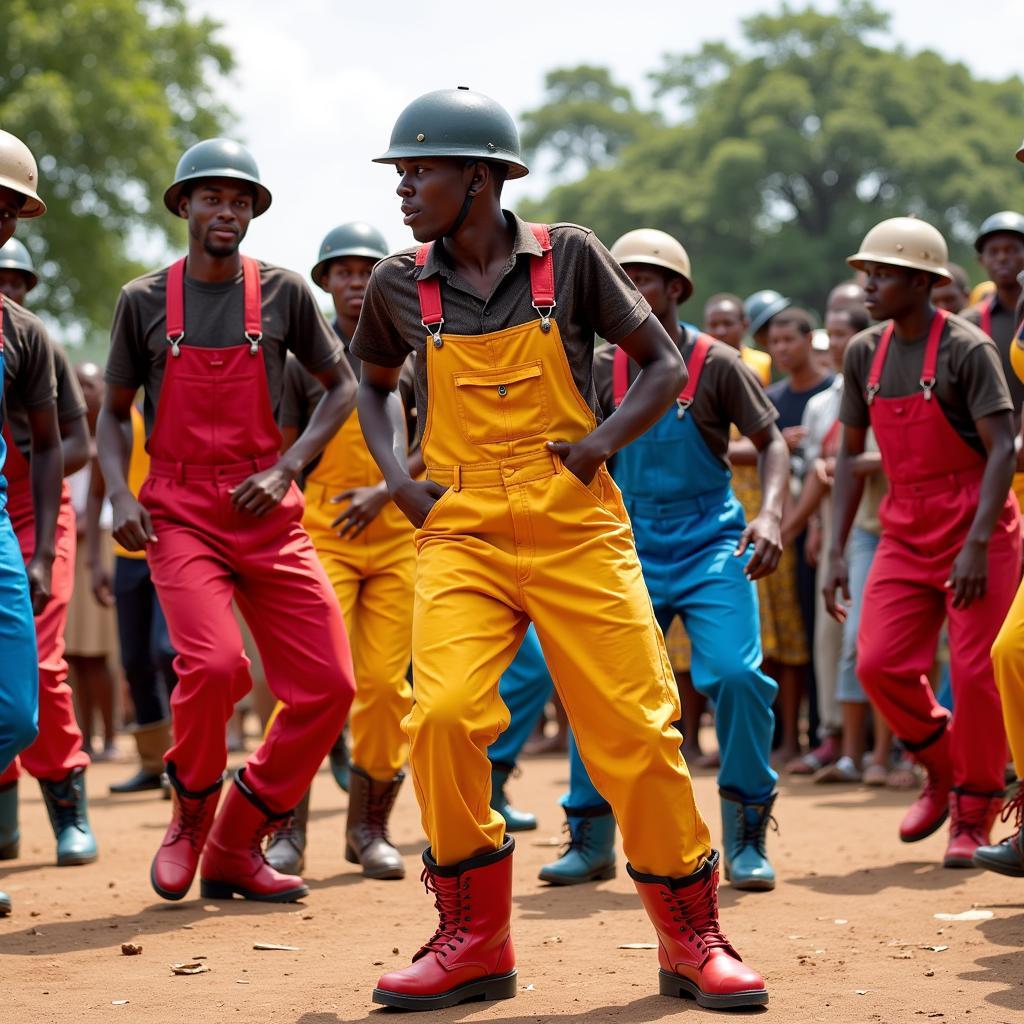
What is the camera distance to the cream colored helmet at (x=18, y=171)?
19.9 feet

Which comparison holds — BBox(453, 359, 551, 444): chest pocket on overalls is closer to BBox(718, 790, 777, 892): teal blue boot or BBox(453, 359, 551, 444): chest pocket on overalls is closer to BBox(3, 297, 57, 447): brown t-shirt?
BBox(3, 297, 57, 447): brown t-shirt

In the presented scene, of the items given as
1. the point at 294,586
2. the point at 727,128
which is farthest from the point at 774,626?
the point at 727,128

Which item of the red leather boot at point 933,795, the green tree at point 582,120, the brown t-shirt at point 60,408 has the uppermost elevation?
the green tree at point 582,120

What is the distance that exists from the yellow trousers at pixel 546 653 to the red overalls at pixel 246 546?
5.44 ft

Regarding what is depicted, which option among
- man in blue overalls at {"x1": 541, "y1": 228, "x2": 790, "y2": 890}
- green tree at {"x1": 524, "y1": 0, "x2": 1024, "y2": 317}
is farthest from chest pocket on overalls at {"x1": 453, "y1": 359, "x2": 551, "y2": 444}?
green tree at {"x1": 524, "y1": 0, "x2": 1024, "y2": 317}

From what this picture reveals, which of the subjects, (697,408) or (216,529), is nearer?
(216,529)

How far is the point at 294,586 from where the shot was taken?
659 cm

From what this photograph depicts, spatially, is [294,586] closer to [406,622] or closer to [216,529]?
[216,529]

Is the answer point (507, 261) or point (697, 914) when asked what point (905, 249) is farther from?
point (697, 914)

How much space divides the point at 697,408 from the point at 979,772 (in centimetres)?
190

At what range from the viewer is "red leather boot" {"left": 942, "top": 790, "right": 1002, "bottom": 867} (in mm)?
7160

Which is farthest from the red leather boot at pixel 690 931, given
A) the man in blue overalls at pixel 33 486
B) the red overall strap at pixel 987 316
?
the red overall strap at pixel 987 316

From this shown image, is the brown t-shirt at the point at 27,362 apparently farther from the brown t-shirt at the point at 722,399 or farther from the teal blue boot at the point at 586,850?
the teal blue boot at the point at 586,850

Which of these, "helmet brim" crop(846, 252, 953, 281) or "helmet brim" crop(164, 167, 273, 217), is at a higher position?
"helmet brim" crop(164, 167, 273, 217)
